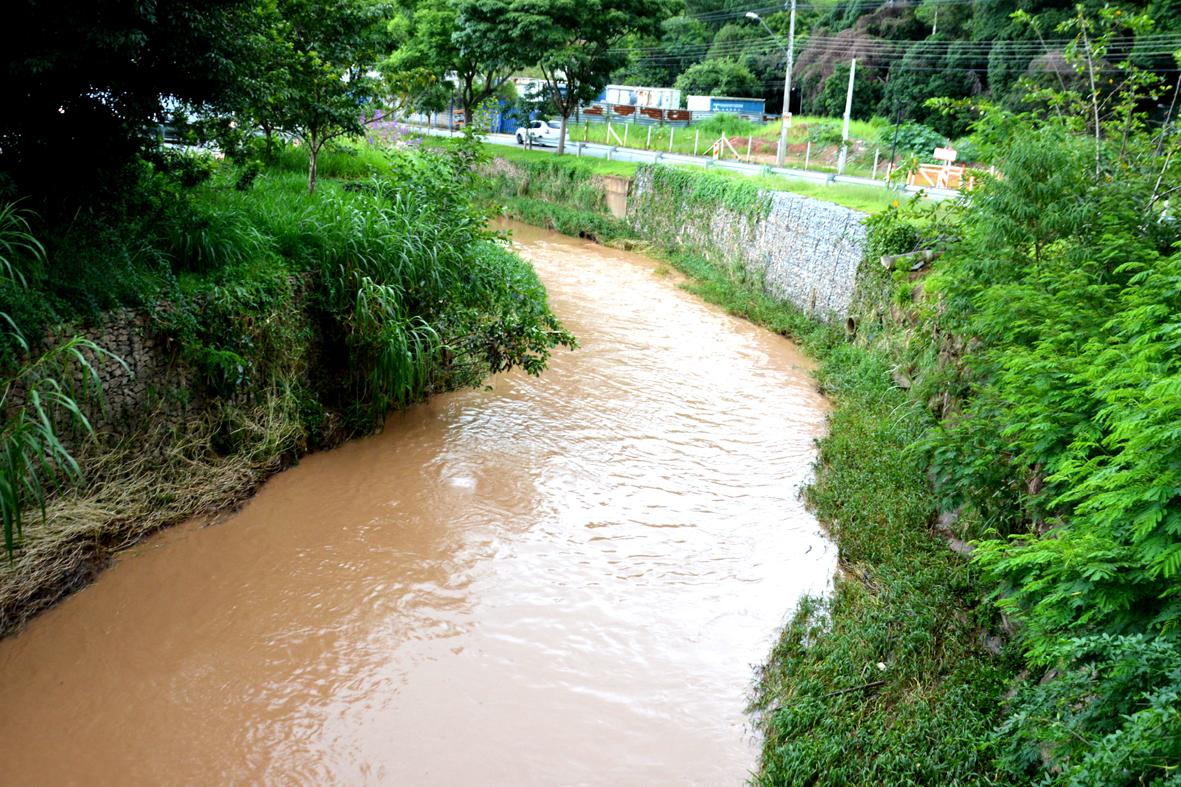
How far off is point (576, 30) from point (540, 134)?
9.67 metres

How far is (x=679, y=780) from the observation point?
172 inches

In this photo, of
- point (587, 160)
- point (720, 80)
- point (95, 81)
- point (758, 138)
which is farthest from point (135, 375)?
point (720, 80)

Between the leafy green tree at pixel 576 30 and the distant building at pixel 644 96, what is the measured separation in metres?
13.3

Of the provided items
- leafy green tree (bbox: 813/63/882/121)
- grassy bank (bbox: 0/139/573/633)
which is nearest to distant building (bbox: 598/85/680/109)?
leafy green tree (bbox: 813/63/882/121)

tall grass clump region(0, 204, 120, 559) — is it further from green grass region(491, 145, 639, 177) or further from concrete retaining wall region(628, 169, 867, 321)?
green grass region(491, 145, 639, 177)

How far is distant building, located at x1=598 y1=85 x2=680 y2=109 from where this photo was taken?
126ft

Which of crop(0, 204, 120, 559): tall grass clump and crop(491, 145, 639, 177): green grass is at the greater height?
crop(491, 145, 639, 177): green grass

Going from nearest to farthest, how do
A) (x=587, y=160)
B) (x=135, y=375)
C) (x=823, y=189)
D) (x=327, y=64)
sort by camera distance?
(x=135, y=375)
(x=327, y=64)
(x=823, y=189)
(x=587, y=160)

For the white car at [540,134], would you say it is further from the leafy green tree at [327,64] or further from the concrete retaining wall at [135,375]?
the concrete retaining wall at [135,375]

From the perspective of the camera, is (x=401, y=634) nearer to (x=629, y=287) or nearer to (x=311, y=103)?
(x=311, y=103)

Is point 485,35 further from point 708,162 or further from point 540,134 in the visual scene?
point 540,134

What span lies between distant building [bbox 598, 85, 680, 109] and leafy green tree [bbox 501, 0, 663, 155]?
13291 mm

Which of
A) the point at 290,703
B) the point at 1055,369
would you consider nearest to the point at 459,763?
the point at 290,703

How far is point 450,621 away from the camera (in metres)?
5.58
